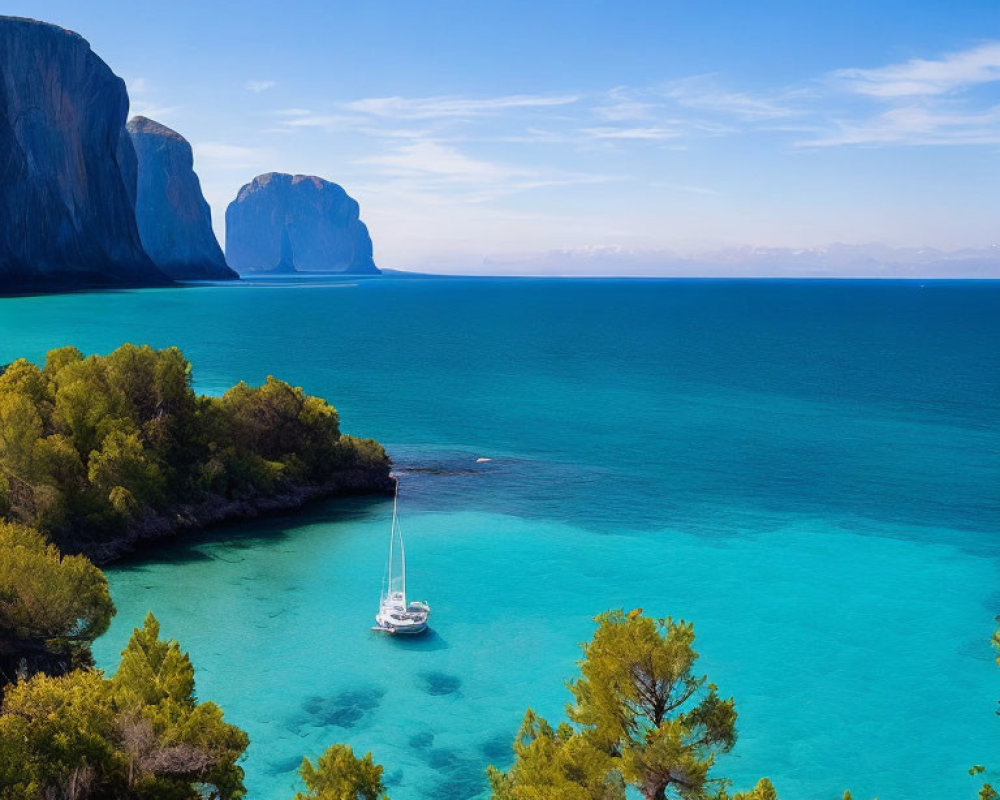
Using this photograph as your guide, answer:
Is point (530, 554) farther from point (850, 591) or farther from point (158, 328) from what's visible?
point (158, 328)

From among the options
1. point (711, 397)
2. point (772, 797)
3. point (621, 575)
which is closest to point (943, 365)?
point (711, 397)

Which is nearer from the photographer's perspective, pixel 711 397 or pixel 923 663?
pixel 923 663

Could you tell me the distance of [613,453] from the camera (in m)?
76.1

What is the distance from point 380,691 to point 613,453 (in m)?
43.7

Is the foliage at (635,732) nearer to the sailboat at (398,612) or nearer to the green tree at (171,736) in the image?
the green tree at (171,736)

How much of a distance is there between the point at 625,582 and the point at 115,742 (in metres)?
29.7

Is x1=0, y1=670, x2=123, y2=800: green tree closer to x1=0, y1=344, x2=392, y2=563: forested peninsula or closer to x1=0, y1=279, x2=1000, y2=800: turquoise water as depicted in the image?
x1=0, y1=279, x2=1000, y2=800: turquoise water

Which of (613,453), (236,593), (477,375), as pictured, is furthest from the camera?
(477,375)

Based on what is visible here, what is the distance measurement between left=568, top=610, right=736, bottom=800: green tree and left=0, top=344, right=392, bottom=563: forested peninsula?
34.2m

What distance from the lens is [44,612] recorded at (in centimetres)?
3008

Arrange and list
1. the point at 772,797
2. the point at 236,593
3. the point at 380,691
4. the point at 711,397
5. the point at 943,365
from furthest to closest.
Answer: the point at 943,365 → the point at 711,397 → the point at 236,593 → the point at 380,691 → the point at 772,797

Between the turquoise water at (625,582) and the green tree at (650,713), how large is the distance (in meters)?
→ 9.92

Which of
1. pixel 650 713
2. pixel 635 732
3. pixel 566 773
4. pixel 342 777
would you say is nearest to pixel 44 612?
pixel 342 777

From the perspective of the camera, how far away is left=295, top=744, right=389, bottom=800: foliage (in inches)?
826
